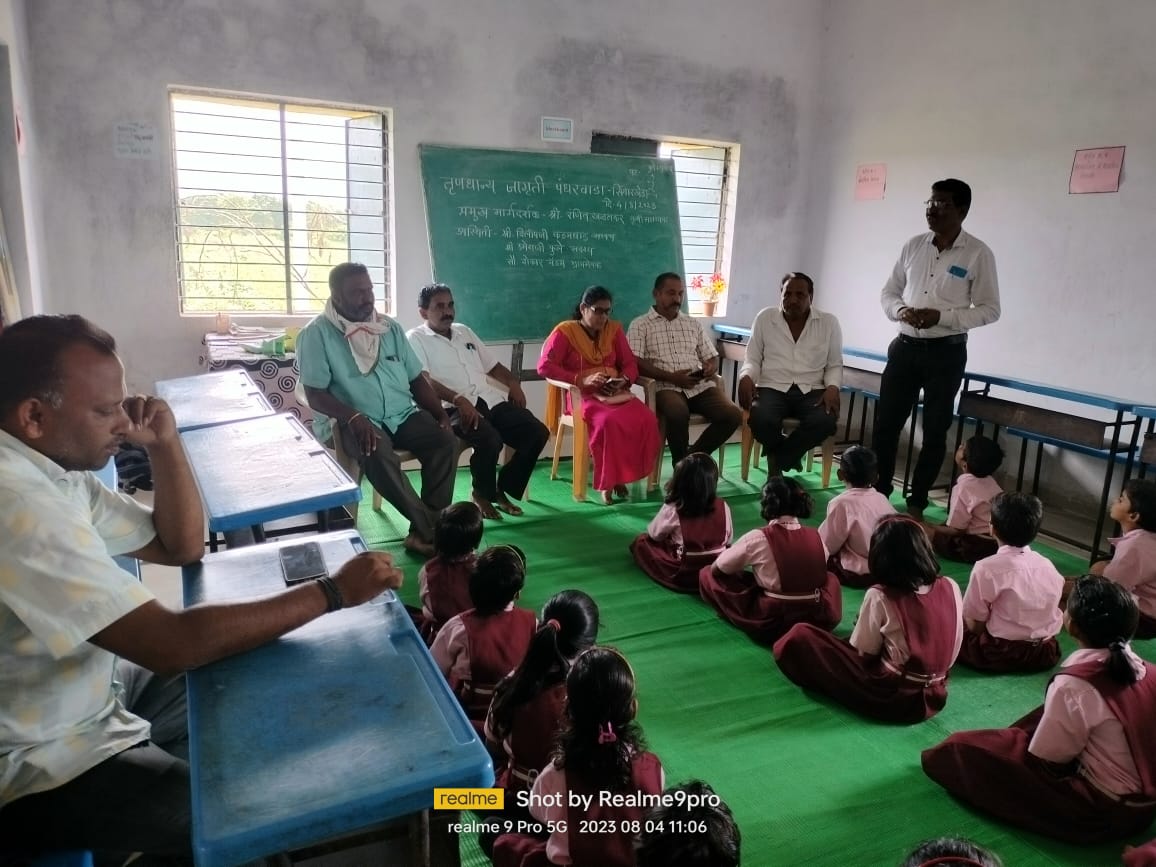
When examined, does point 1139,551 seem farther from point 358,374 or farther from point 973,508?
point 358,374

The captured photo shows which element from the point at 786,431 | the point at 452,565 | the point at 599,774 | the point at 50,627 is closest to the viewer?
the point at 50,627

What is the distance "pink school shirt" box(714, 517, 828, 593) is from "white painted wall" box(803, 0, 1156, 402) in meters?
2.55

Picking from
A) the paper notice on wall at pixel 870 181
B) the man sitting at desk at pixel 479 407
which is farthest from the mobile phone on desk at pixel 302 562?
the paper notice on wall at pixel 870 181

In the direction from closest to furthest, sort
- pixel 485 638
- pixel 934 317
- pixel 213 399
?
pixel 485 638, pixel 213 399, pixel 934 317

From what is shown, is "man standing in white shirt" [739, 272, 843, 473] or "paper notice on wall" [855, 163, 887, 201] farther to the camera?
"paper notice on wall" [855, 163, 887, 201]

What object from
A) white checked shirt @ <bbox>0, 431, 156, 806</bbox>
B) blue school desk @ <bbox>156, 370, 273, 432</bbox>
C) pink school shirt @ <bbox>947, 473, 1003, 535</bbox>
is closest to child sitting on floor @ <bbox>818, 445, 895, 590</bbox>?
pink school shirt @ <bbox>947, 473, 1003, 535</bbox>

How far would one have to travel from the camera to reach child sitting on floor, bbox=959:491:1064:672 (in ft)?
8.61

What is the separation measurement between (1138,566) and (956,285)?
1604mm

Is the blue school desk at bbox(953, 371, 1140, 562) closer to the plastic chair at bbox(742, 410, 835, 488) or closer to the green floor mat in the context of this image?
the green floor mat

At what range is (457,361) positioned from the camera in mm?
4191

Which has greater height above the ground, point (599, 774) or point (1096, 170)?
point (1096, 170)

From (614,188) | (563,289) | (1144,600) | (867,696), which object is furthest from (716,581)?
(614,188)

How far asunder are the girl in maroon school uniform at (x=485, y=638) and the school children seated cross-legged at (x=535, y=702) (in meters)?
0.29

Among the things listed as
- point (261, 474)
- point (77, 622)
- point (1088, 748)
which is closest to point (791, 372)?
point (1088, 748)
